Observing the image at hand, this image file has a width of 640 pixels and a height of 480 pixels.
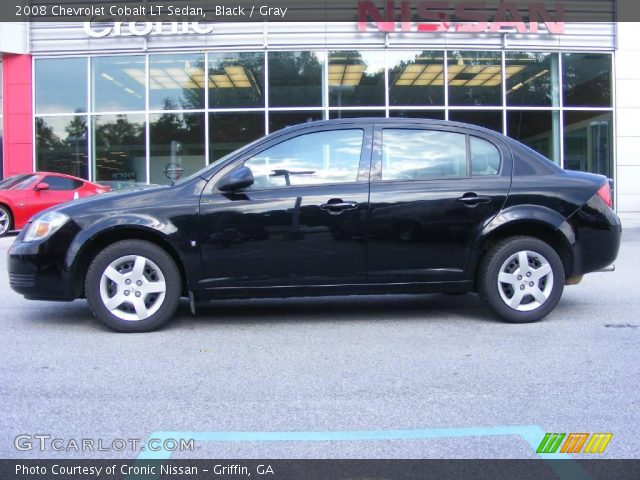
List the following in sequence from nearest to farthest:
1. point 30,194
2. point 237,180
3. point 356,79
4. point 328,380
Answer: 1. point 328,380
2. point 237,180
3. point 30,194
4. point 356,79

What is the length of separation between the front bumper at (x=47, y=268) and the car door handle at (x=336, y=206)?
203 centimetres

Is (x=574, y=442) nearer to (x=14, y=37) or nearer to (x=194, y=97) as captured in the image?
(x=194, y=97)

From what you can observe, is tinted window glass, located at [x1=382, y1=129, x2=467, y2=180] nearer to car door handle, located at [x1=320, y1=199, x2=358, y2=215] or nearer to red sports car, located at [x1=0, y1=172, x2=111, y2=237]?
car door handle, located at [x1=320, y1=199, x2=358, y2=215]

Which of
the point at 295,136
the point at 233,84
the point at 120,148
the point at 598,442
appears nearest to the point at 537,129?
the point at 233,84

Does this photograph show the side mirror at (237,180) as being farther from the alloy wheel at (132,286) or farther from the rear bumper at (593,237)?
the rear bumper at (593,237)

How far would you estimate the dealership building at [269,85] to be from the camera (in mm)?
18000

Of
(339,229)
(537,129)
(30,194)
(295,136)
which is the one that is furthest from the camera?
(537,129)

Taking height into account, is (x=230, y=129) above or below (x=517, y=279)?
above

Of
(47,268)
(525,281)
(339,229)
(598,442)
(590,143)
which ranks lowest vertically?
(598,442)

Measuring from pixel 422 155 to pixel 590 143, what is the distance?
49.9 ft

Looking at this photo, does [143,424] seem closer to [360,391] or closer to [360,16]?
[360,391]

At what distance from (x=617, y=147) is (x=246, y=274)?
16.6 m

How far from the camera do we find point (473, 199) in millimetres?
5391

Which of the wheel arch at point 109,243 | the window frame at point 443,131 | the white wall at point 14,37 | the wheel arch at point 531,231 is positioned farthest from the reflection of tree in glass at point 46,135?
the wheel arch at point 531,231
